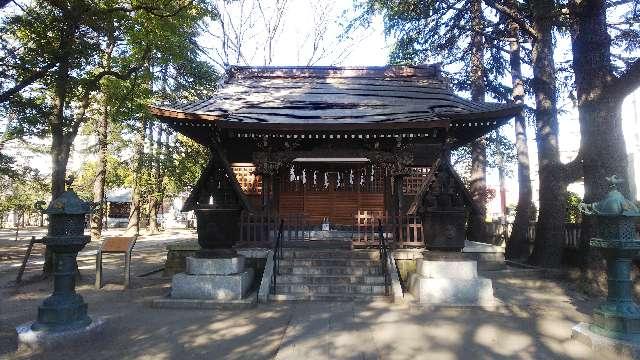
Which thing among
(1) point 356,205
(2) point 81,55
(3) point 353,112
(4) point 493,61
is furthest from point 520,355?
(4) point 493,61

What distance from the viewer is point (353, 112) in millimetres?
11125

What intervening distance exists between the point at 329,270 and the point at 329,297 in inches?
40.1

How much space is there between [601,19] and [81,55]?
13.3 metres

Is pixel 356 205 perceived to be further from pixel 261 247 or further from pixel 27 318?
pixel 27 318

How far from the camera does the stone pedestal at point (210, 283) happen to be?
791 centimetres

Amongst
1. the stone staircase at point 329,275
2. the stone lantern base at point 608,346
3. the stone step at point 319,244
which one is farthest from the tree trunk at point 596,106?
the stone step at point 319,244

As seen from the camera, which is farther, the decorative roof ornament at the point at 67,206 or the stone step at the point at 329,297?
the stone step at the point at 329,297

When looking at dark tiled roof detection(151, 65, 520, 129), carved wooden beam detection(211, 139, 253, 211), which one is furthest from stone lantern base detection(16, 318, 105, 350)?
dark tiled roof detection(151, 65, 520, 129)

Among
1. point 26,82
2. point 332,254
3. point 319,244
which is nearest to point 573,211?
point 319,244

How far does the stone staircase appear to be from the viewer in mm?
8320

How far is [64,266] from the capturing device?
5.75 metres

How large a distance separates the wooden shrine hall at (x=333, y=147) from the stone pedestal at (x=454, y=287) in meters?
0.55

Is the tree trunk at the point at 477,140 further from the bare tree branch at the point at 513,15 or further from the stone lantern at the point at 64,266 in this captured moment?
the stone lantern at the point at 64,266

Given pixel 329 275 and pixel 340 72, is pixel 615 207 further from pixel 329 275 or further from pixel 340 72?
pixel 340 72
